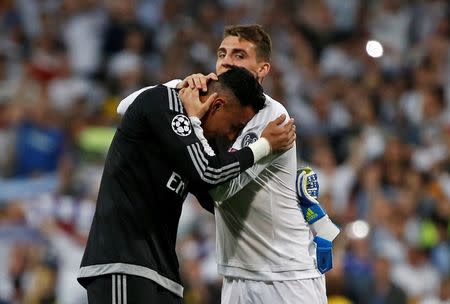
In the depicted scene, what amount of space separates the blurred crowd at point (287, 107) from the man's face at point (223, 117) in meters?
2.77

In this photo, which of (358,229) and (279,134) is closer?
(279,134)

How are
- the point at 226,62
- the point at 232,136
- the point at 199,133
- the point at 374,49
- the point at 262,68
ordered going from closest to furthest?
1. the point at 199,133
2. the point at 232,136
3. the point at 226,62
4. the point at 262,68
5. the point at 374,49

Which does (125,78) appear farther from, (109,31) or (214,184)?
(214,184)

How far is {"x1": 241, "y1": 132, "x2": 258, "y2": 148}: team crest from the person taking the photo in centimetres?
444

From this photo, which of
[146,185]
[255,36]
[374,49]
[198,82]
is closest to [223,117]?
[198,82]

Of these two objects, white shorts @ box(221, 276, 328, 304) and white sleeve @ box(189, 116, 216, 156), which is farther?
white shorts @ box(221, 276, 328, 304)

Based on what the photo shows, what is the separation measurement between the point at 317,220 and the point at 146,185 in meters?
0.95

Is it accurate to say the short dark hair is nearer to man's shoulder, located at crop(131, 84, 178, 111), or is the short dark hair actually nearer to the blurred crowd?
man's shoulder, located at crop(131, 84, 178, 111)

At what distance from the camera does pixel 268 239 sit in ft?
15.1

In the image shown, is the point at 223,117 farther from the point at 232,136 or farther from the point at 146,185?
the point at 146,185

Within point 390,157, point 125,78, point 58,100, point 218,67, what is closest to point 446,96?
point 390,157

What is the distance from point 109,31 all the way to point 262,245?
6.29 metres

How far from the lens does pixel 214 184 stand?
4.12 metres

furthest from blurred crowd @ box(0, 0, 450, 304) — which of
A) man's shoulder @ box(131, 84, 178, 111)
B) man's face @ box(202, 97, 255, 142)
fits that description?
man's shoulder @ box(131, 84, 178, 111)
